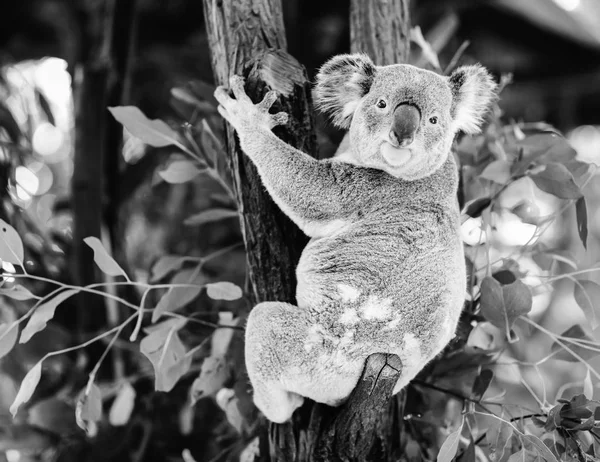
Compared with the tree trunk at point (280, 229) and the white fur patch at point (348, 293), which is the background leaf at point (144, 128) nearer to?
the tree trunk at point (280, 229)

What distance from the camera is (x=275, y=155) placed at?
1.79 metres

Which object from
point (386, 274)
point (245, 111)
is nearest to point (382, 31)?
point (245, 111)

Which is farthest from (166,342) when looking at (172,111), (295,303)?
(172,111)

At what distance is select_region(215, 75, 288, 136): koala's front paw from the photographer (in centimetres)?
179

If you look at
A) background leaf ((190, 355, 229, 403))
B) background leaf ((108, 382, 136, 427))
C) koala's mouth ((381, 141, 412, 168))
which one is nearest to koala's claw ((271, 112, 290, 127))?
koala's mouth ((381, 141, 412, 168))

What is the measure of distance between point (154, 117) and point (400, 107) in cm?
271

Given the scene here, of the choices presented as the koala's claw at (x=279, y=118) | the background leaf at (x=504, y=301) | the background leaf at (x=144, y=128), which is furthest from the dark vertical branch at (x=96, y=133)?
the background leaf at (x=504, y=301)

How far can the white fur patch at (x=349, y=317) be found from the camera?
1730 mm

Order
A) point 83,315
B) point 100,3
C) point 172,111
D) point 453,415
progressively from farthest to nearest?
point 172,111 < point 100,3 < point 83,315 < point 453,415

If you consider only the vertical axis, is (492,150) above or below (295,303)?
above

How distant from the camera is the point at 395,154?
5.53ft

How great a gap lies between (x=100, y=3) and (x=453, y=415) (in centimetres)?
327

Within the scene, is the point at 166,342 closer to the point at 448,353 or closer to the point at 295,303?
the point at 295,303

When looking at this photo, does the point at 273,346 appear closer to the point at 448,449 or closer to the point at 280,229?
the point at 280,229
